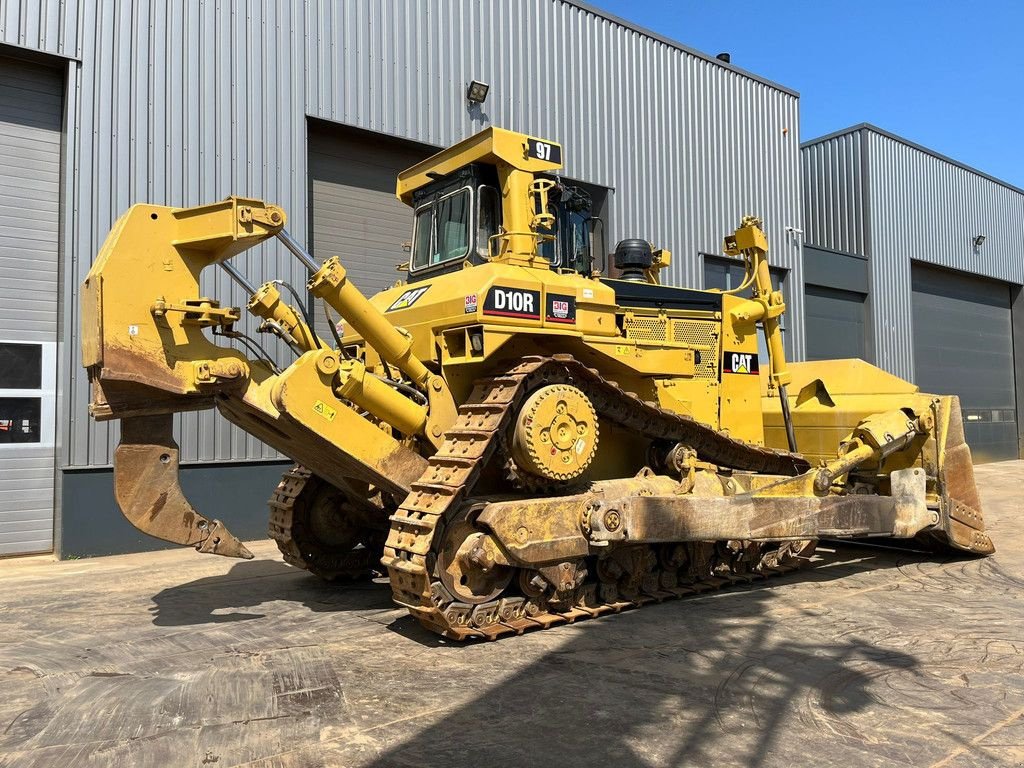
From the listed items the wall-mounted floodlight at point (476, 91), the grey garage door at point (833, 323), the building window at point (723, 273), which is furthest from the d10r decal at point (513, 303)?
the grey garage door at point (833, 323)

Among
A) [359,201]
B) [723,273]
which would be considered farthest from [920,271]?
[359,201]

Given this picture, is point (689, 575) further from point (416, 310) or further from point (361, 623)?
point (416, 310)

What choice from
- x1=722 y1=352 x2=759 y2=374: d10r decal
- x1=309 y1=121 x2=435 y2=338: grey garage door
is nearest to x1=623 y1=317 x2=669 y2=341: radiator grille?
x1=722 y1=352 x2=759 y2=374: d10r decal

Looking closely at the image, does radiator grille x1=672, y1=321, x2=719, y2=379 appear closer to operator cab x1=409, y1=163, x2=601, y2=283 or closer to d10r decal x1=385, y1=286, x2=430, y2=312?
operator cab x1=409, y1=163, x2=601, y2=283

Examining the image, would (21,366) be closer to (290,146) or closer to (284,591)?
(290,146)

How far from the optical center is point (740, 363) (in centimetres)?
814

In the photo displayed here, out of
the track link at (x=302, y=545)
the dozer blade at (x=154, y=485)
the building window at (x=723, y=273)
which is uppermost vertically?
the building window at (x=723, y=273)

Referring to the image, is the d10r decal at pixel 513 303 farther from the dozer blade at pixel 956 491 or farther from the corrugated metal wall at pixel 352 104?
the corrugated metal wall at pixel 352 104

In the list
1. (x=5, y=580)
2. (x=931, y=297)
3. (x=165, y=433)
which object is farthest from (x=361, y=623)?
(x=931, y=297)

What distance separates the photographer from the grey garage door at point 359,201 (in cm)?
1190

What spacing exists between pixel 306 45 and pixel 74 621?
844cm

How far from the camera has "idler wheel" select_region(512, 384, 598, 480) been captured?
577 centimetres

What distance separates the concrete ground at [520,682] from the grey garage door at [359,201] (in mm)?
6079

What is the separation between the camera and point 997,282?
25.5 m
